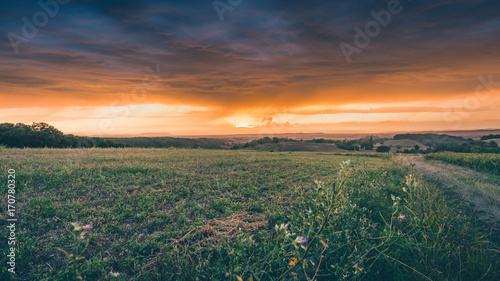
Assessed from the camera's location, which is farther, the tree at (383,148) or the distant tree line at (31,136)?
the tree at (383,148)

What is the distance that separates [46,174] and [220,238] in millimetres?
5903

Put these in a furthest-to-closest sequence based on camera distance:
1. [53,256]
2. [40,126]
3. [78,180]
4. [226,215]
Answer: [40,126] < [78,180] < [226,215] < [53,256]

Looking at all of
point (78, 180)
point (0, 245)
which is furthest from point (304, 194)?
point (78, 180)

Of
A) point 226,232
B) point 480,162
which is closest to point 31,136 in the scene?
point 226,232

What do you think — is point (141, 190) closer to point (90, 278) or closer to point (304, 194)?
point (90, 278)

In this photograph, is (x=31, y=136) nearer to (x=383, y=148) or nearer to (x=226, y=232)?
(x=226, y=232)

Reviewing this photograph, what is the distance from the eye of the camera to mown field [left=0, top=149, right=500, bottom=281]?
7.59 feet

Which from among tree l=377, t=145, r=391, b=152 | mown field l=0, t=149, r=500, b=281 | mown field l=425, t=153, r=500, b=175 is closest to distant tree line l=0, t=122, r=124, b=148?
mown field l=0, t=149, r=500, b=281

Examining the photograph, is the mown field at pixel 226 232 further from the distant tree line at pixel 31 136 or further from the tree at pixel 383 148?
the tree at pixel 383 148

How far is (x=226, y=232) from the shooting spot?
3.62 m

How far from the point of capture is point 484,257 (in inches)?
120

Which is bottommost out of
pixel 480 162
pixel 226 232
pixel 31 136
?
pixel 480 162

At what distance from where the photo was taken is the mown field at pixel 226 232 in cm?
231

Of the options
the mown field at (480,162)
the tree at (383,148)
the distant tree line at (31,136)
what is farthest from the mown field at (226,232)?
the tree at (383,148)
